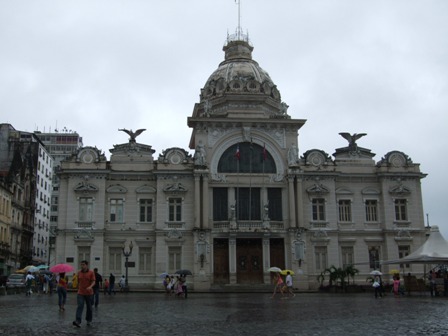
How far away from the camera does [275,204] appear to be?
167 feet

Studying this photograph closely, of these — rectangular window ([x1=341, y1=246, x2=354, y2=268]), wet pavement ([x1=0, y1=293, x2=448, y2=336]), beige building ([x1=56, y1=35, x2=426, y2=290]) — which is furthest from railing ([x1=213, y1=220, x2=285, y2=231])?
wet pavement ([x1=0, y1=293, x2=448, y2=336])

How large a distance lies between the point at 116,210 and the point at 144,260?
5.12m

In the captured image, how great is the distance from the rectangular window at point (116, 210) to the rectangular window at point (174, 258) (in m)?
5.25

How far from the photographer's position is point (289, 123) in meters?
52.3

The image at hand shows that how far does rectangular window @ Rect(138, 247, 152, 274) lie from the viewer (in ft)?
162

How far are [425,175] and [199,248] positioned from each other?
22.6 m

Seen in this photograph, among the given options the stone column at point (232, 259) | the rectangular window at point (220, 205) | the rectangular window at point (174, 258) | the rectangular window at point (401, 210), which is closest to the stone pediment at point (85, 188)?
the rectangular window at point (174, 258)

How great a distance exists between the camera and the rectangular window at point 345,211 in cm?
5191

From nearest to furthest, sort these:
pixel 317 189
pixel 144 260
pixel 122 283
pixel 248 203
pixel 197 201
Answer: pixel 122 283
pixel 197 201
pixel 144 260
pixel 248 203
pixel 317 189

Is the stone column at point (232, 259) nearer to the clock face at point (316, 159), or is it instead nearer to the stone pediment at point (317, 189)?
the stone pediment at point (317, 189)

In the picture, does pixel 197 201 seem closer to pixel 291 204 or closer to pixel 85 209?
pixel 291 204

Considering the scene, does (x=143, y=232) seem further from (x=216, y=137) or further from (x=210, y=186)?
(x=216, y=137)

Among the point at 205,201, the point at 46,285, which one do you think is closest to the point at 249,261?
the point at 205,201

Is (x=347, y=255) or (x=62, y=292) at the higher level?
(x=347, y=255)
